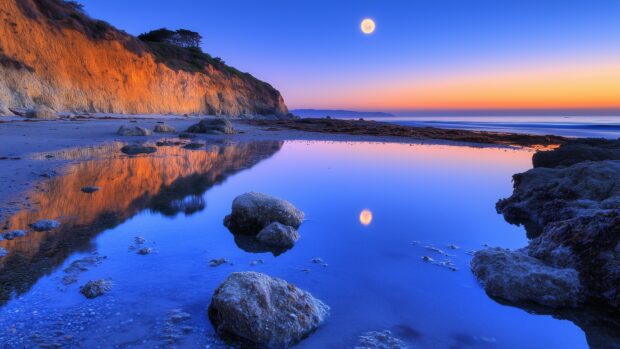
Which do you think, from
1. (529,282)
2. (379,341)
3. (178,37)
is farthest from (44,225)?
(178,37)

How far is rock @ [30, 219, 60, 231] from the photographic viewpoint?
4.39 m

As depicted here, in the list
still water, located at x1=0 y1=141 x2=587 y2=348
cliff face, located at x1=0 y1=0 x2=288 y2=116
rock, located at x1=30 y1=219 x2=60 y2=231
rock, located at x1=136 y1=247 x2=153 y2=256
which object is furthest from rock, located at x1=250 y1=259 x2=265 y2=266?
cliff face, located at x1=0 y1=0 x2=288 y2=116

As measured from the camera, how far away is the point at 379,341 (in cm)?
264

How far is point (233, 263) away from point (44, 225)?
8.19 ft

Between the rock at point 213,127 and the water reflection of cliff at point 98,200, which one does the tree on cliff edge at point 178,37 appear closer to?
the rock at point 213,127

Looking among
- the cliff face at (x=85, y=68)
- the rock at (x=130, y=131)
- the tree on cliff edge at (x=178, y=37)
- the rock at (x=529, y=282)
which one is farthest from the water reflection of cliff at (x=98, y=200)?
the tree on cliff edge at (x=178, y=37)

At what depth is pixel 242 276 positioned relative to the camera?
291 centimetres

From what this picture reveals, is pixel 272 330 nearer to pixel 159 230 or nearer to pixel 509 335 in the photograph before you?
pixel 509 335

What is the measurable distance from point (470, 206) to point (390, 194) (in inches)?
58.1

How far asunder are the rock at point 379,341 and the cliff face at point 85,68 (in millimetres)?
25212

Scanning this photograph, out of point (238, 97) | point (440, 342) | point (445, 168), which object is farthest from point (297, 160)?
point (238, 97)

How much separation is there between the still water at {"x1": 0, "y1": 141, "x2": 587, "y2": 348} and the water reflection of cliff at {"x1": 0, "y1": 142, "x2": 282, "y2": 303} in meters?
0.03

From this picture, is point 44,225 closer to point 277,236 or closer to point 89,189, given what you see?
point 89,189

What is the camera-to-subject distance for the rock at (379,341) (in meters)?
2.58
